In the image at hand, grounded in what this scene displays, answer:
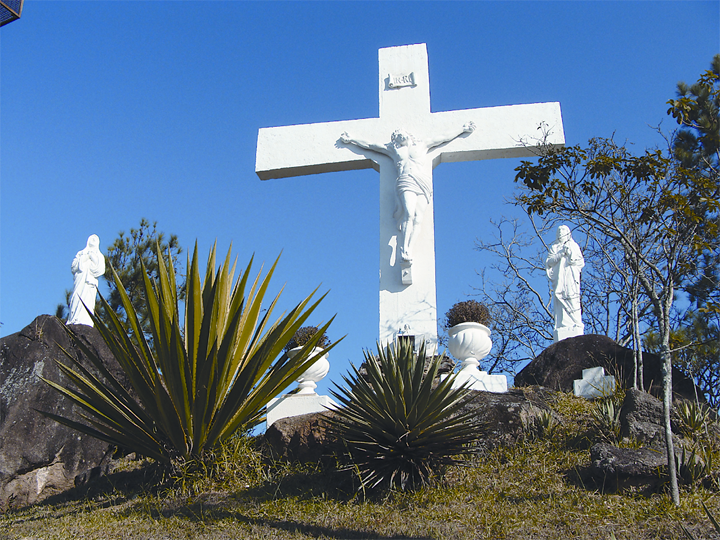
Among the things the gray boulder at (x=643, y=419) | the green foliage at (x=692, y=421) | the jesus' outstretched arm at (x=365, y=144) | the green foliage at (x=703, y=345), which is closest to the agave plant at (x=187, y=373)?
the gray boulder at (x=643, y=419)

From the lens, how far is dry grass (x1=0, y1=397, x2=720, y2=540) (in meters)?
4.04

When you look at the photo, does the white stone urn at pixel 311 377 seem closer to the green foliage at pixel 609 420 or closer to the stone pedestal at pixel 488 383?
the stone pedestal at pixel 488 383

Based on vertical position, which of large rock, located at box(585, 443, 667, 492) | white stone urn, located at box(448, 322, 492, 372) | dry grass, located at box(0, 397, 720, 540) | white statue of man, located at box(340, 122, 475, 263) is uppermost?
white statue of man, located at box(340, 122, 475, 263)

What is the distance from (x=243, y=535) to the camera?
161 inches

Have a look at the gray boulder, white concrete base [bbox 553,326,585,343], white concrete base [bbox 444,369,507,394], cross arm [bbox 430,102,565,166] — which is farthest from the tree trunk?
cross arm [bbox 430,102,565,166]

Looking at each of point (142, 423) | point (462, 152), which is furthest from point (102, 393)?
point (462, 152)

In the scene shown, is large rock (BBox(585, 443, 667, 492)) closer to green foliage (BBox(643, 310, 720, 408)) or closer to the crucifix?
the crucifix

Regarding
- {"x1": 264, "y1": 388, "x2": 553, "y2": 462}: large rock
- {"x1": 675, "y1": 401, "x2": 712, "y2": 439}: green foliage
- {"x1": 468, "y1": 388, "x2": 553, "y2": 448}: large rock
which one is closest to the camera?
{"x1": 675, "y1": 401, "x2": 712, "y2": 439}: green foliage

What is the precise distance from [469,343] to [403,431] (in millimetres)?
2490

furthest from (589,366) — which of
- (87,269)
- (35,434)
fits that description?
(87,269)

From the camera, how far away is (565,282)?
27.7 feet

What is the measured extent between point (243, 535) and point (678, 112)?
435cm

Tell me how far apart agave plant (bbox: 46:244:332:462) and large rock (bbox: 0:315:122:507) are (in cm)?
139

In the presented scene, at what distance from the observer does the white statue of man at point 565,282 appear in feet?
27.2
